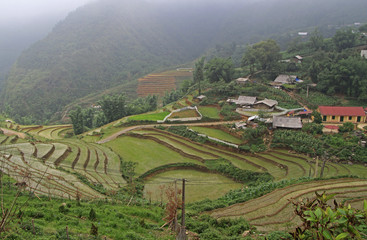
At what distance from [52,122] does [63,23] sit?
84275mm

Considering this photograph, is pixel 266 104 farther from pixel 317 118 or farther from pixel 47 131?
pixel 47 131

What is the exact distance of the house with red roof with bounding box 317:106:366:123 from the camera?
3125 cm

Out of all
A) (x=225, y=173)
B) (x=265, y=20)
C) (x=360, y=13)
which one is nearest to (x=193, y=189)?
(x=225, y=173)

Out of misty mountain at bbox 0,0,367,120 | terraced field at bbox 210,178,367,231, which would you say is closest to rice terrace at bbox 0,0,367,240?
terraced field at bbox 210,178,367,231

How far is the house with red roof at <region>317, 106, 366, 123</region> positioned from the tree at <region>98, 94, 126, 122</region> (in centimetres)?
3115

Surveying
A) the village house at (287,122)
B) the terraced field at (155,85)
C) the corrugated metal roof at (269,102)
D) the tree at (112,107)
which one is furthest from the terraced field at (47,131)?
the terraced field at (155,85)

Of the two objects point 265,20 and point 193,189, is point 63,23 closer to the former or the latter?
point 265,20

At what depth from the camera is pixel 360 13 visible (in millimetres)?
114438

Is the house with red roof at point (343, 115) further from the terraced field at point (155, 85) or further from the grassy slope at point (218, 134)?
the terraced field at point (155, 85)

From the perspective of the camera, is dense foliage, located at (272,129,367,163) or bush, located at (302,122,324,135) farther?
bush, located at (302,122,324,135)

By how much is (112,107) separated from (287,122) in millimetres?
28846

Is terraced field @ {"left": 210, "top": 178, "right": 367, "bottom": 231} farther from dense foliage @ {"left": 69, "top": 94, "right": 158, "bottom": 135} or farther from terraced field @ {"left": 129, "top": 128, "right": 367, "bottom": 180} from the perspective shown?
dense foliage @ {"left": 69, "top": 94, "right": 158, "bottom": 135}

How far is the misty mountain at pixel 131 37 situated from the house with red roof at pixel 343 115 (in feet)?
231

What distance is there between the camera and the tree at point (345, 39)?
51688 mm
